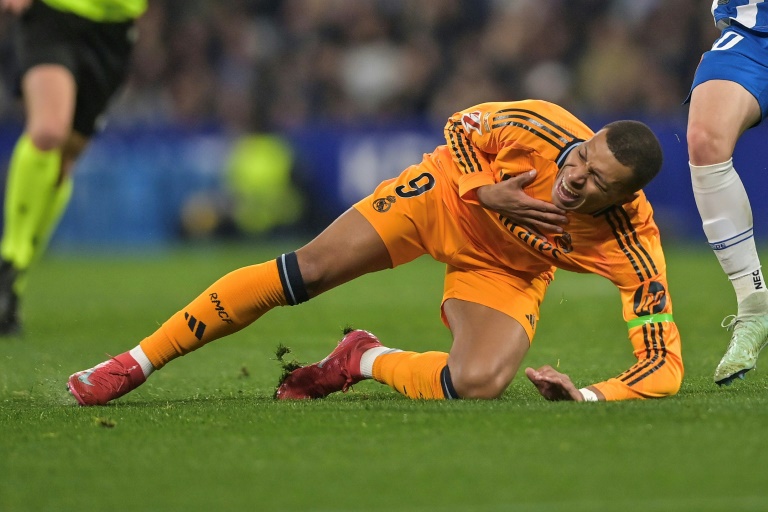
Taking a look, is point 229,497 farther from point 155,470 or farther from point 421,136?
point 421,136

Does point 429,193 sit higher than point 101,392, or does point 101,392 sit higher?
point 429,193

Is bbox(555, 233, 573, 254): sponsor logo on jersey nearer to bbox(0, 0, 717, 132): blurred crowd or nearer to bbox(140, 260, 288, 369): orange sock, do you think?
bbox(140, 260, 288, 369): orange sock

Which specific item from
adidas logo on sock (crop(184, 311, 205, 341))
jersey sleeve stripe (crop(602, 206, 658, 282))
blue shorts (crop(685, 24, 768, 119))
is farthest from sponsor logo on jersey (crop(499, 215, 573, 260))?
adidas logo on sock (crop(184, 311, 205, 341))

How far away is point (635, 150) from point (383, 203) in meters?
→ 0.99

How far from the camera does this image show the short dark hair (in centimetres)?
400

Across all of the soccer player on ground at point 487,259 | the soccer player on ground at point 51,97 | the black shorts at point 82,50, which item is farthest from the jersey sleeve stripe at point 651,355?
the black shorts at point 82,50

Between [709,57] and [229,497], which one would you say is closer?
[229,497]

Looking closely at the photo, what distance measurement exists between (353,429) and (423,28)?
11611mm

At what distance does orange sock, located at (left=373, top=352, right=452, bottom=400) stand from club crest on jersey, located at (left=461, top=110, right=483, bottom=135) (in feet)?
2.66

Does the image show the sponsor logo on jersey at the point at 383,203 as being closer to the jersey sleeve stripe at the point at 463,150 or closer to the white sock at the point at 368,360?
the jersey sleeve stripe at the point at 463,150

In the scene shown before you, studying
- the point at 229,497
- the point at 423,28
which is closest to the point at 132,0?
the point at 229,497

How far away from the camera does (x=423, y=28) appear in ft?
48.6

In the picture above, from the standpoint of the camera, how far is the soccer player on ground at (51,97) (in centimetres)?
666

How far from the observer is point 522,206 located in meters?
4.26
